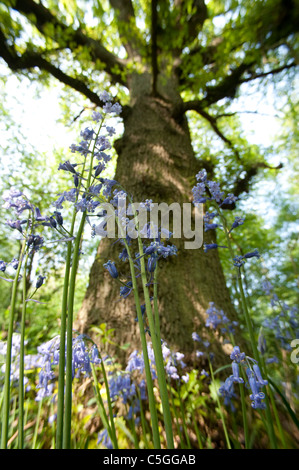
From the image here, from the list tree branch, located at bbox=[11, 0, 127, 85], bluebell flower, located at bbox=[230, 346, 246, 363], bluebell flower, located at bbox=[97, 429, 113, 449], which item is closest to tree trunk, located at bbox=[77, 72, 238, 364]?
bluebell flower, located at bbox=[97, 429, 113, 449]

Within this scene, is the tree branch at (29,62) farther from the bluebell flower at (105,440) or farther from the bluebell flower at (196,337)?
the bluebell flower at (105,440)

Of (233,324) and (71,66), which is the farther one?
(71,66)

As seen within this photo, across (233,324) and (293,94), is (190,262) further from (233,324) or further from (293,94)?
(293,94)

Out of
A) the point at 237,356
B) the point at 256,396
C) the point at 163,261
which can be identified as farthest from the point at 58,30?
the point at 256,396

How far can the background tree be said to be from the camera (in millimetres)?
2129

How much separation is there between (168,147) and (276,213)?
1066 centimetres

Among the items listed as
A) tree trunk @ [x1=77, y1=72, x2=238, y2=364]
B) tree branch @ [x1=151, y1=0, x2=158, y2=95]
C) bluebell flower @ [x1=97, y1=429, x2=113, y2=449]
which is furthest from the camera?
tree branch @ [x1=151, y1=0, x2=158, y2=95]

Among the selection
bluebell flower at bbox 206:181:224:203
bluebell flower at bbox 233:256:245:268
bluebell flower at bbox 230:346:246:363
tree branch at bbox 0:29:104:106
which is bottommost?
bluebell flower at bbox 230:346:246:363

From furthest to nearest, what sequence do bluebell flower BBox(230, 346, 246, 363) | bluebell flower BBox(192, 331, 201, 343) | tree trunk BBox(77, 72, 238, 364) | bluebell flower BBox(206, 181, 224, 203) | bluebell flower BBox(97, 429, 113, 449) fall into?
tree trunk BBox(77, 72, 238, 364), bluebell flower BBox(192, 331, 201, 343), bluebell flower BBox(97, 429, 113, 449), bluebell flower BBox(206, 181, 224, 203), bluebell flower BBox(230, 346, 246, 363)

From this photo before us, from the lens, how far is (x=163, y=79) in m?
4.00

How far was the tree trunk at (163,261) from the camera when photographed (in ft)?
6.45

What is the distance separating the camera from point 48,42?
144 inches

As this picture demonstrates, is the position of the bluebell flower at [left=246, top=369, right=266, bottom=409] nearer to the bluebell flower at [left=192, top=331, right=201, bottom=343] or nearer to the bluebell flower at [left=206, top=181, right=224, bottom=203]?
the bluebell flower at [left=206, top=181, right=224, bottom=203]

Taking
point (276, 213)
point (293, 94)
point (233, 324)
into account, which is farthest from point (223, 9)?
point (276, 213)
